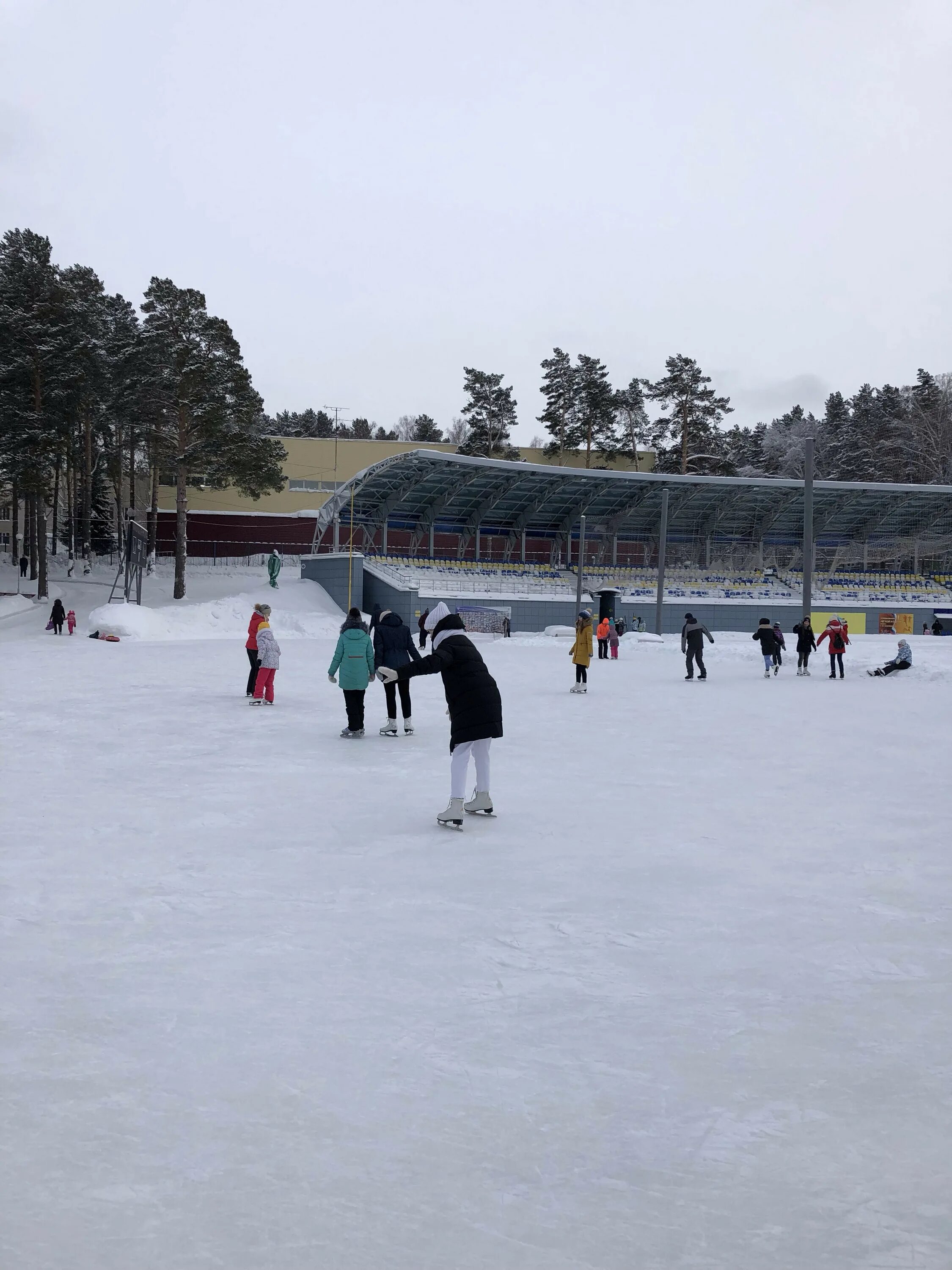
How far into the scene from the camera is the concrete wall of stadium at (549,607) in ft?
161

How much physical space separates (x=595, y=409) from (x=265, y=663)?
203 feet

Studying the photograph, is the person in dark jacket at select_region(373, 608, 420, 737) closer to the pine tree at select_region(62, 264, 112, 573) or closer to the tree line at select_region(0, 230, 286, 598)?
the tree line at select_region(0, 230, 286, 598)

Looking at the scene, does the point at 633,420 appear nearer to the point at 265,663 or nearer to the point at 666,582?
the point at 666,582

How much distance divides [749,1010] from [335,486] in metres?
67.7

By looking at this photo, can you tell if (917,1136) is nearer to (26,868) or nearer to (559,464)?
(26,868)

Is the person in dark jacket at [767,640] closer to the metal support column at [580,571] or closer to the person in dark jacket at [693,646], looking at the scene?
the person in dark jacket at [693,646]

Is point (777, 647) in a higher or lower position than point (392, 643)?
lower

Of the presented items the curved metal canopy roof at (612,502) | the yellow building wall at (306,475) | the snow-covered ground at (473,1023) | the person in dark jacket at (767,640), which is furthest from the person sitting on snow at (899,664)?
the yellow building wall at (306,475)

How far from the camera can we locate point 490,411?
75.0 meters

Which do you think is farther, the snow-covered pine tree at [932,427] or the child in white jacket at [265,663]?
the snow-covered pine tree at [932,427]

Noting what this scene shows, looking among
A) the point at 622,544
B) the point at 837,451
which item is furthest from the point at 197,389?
the point at 837,451

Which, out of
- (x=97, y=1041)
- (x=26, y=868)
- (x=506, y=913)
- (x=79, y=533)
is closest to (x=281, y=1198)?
(x=97, y=1041)

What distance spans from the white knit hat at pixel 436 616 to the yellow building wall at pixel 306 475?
59.1m

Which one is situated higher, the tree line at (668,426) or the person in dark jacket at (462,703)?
the tree line at (668,426)
